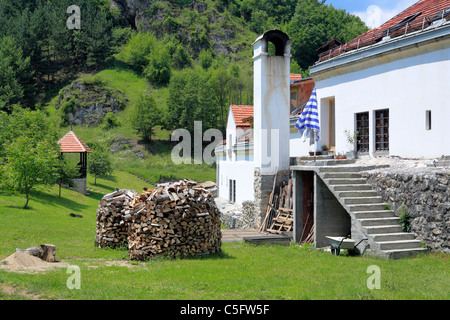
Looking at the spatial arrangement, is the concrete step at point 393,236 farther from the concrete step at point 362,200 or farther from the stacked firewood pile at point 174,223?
the stacked firewood pile at point 174,223

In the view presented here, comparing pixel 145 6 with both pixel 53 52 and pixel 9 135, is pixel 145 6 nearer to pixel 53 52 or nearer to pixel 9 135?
pixel 53 52

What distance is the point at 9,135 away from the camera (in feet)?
110

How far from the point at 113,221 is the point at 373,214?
314 inches

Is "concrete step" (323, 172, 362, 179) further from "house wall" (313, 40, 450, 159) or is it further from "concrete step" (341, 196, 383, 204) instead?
"house wall" (313, 40, 450, 159)

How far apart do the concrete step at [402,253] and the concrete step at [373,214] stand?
53.8 inches

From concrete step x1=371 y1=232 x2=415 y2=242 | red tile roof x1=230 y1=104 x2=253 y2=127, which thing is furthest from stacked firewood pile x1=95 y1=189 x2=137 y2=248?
red tile roof x1=230 y1=104 x2=253 y2=127

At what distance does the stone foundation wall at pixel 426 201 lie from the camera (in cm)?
1012

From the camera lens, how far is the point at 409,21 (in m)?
16.0

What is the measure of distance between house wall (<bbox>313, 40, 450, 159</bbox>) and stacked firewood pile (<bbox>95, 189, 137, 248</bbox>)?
1010 centimetres

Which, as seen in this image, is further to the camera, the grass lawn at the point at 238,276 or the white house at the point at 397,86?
the white house at the point at 397,86

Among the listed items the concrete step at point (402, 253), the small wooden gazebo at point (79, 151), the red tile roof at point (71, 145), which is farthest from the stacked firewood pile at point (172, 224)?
the red tile roof at point (71, 145)

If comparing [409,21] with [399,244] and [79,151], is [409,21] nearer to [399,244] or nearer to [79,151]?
[399,244]

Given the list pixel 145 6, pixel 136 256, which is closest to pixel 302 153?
pixel 136 256

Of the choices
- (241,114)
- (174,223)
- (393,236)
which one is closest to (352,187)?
(393,236)
